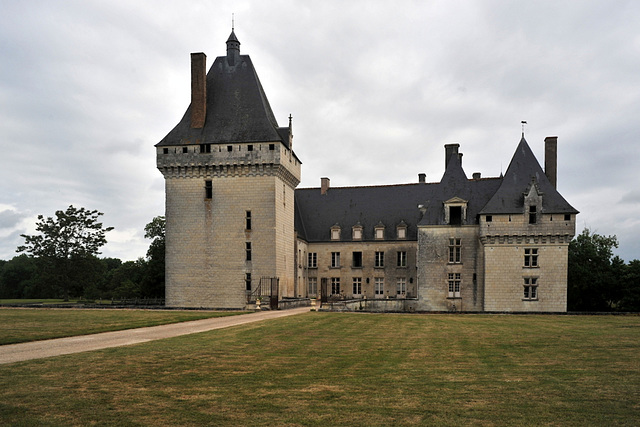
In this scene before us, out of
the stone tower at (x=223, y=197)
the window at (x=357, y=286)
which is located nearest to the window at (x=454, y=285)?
the window at (x=357, y=286)

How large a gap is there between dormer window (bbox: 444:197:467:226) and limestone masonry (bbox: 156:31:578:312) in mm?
79

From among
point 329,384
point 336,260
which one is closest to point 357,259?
point 336,260

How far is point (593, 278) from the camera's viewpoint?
1891 inches

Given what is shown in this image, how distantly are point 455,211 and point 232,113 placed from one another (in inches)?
762

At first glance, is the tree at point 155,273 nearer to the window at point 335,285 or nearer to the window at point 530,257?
the window at point 335,285

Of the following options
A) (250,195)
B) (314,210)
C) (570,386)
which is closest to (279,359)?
(570,386)

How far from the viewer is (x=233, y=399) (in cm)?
891

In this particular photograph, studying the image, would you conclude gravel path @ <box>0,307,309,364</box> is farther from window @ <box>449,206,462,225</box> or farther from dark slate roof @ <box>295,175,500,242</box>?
dark slate roof @ <box>295,175,500,242</box>

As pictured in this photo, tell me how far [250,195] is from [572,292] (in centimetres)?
3049

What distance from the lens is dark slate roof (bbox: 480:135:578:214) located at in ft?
132

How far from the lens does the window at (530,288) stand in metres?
39.9

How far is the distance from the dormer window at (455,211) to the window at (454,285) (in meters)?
4.04

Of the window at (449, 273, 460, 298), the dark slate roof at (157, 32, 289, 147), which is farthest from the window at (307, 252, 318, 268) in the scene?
the window at (449, 273, 460, 298)

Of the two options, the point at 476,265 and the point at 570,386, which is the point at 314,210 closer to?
the point at 476,265
